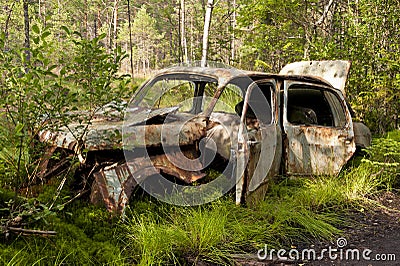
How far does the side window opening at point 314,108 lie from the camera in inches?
242

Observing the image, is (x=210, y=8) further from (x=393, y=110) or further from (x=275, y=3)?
(x=393, y=110)

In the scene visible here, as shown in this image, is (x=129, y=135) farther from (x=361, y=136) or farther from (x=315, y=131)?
(x=361, y=136)

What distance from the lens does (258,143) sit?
4.49 metres

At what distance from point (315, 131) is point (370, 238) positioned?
69.4 inches

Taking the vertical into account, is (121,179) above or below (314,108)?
below

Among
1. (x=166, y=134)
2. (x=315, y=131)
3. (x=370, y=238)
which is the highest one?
(x=166, y=134)

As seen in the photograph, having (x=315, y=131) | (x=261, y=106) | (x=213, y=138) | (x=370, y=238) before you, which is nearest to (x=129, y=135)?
(x=213, y=138)

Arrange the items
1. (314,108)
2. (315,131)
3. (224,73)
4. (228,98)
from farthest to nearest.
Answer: (314,108) < (228,98) < (315,131) < (224,73)

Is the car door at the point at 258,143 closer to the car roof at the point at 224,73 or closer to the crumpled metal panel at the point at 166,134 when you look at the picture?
the car roof at the point at 224,73

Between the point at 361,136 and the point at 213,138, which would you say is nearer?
the point at 213,138

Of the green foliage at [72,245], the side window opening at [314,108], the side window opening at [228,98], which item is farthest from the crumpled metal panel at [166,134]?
the side window opening at [314,108]

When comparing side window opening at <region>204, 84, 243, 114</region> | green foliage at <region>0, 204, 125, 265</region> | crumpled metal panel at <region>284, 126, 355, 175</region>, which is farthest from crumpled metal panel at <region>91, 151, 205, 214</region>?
crumpled metal panel at <region>284, 126, 355, 175</region>

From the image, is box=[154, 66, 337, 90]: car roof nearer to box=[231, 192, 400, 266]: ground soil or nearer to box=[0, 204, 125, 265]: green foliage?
box=[231, 192, 400, 266]: ground soil

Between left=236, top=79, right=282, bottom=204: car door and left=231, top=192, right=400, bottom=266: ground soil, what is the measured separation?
Answer: 0.85 m
